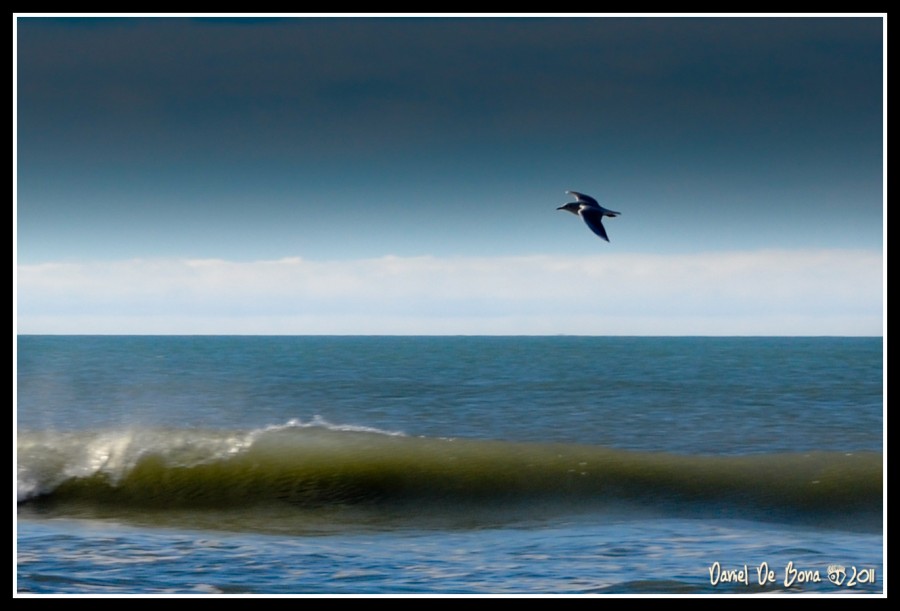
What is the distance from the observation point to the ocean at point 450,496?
312 inches

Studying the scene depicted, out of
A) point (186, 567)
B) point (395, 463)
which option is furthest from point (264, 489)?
point (186, 567)

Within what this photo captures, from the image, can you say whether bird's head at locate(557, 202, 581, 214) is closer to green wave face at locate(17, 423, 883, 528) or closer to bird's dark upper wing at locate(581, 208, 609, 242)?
bird's dark upper wing at locate(581, 208, 609, 242)

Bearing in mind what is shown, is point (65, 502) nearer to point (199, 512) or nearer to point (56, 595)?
point (199, 512)

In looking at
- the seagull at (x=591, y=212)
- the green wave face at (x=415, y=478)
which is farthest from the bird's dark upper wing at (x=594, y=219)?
the green wave face at (x=415, y=478)

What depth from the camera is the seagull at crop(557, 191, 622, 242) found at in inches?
342

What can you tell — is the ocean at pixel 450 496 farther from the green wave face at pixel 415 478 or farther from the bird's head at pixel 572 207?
the bird's head at pixel 572 207

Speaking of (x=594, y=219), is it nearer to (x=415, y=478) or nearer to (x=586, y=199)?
(x=586, y=199)

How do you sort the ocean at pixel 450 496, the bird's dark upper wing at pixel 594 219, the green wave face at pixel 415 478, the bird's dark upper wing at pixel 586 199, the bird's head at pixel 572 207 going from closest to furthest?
the ocean at pixel 450 496
the bird's dark upper wing at pixel 594 219
the bird's head at pixel 572 207
the bird's dark upper wing at pixel 586 199
the green wave face at pixel 415 478

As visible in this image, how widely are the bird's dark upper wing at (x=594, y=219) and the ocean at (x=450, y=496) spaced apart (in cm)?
313

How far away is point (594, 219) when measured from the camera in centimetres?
884

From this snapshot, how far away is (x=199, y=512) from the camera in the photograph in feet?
38.3

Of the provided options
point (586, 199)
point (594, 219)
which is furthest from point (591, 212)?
point (586, 199)

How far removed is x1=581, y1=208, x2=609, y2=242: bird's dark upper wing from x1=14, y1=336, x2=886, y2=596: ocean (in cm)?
313

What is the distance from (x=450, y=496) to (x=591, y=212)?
538 centimetres
